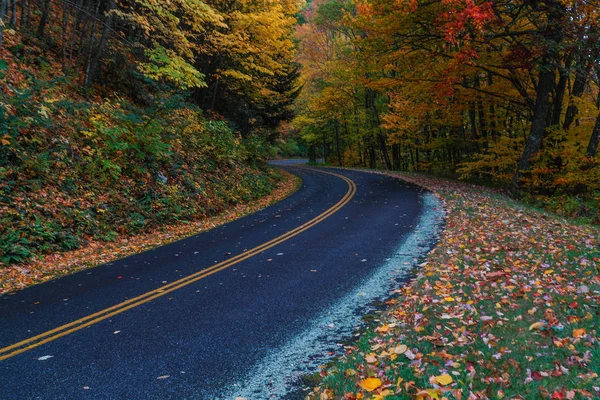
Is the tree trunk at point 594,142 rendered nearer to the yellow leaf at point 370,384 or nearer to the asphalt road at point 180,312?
the asphalt road at point 180,312

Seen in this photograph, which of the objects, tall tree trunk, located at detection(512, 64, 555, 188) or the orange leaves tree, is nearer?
the orange leaves tree

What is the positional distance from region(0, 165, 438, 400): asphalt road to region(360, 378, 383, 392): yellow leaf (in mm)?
1280

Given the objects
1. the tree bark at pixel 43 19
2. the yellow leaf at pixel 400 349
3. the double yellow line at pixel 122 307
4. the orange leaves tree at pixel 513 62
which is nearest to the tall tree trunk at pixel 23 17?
the tree bark at pixel 43 19

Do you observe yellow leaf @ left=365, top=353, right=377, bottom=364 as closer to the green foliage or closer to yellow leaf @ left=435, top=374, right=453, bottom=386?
yellow leaf @ left=435, top=374, right=453, bottom=386

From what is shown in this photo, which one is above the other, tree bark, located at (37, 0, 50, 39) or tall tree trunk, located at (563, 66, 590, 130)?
tree bark, located at (37, 0, 50, 39)

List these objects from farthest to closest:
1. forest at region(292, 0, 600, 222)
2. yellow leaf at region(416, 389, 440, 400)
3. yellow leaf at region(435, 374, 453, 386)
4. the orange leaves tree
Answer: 1. forest at region(292, 0, 600, 222)
2. the orange leaves tree
3. yellow leaf at region(435, 374, 453, 386)
4. yellow leaf at region(416, 389, 440, 400)

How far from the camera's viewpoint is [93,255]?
9.47 metres

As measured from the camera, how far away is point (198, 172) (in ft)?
53.9

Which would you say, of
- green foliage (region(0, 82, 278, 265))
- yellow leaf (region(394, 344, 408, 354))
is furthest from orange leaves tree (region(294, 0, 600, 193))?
yellow leaf (region(394, 344, 408, 354))

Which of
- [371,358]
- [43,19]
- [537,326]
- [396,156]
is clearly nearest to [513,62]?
[537,326]

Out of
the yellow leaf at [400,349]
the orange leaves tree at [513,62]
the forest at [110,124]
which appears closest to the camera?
the yellow leaf at [400,349]

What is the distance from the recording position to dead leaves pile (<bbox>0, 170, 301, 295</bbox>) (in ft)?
25.6

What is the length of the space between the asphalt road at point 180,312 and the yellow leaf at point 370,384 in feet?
4.20

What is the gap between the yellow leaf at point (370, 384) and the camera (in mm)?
3630
